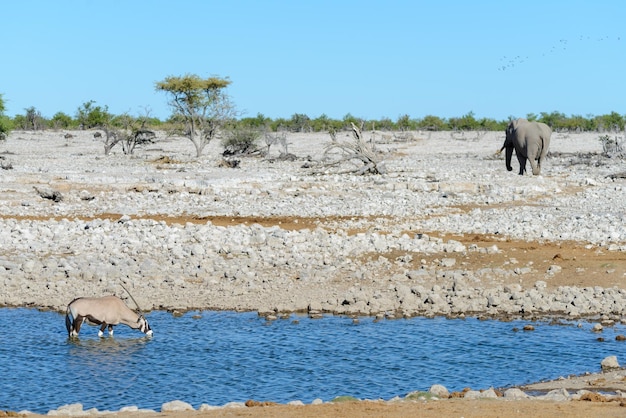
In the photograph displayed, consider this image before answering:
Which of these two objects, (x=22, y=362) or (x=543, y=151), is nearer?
(x=22, y=362)

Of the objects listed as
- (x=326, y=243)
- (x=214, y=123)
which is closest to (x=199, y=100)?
(x=214, y=123)

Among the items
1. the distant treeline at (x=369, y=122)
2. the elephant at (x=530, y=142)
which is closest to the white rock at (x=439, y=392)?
the elephant at (x=530, y=142)

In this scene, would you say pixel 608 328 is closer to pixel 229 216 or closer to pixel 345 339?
pixel 345 339

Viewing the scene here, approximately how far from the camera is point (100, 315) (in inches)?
515

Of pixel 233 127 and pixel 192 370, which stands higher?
pixel 233 127

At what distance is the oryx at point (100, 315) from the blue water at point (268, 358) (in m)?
0.22

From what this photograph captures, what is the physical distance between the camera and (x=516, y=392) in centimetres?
931

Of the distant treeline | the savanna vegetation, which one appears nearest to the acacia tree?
the savanna vegetation

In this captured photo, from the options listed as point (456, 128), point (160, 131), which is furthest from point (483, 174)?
Answer: point (456, 128)

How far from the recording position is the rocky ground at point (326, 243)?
49.9 feet

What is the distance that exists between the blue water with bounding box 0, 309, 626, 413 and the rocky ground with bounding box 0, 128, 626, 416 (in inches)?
37.3

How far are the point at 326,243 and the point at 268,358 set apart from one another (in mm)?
6715

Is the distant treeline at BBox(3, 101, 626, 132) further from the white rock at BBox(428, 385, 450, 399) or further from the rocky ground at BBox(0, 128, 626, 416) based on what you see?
the white rock at BBox(428, 385, 450, 399)

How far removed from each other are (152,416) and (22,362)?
423cm
